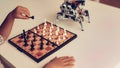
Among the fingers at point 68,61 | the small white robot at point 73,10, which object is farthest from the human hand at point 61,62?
the small white robot at point 73,10

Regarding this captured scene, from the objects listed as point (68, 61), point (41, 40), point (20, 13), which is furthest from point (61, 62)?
point (20, 13)

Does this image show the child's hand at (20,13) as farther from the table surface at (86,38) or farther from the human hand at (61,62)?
the human hand at (61,62)

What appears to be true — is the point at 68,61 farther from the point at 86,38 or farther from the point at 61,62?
the point at 86,38

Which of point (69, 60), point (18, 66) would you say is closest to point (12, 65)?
point (18, 66)

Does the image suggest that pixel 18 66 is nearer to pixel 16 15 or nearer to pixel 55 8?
pixel 16 15

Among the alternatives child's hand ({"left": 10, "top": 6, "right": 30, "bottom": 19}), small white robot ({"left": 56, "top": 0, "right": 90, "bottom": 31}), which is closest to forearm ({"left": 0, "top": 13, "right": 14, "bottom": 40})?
child's hand ({"left": 10, "top": 6, "right": 30, "bottom": 19})

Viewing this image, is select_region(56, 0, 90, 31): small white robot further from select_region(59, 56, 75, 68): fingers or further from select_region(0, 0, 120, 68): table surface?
select_region(59, 56, 75, 68): fingers

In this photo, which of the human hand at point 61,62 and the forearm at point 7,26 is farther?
the forearm at point 7,26
